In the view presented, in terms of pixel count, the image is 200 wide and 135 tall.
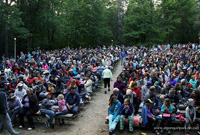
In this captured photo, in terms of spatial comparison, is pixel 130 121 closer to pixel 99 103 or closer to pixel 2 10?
pixel 99 103

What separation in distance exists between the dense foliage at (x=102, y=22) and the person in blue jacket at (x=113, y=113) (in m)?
22.2

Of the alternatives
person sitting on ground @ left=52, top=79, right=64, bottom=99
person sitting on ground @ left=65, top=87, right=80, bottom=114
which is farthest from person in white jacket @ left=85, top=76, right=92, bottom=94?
person sitting on ground @ left=65, top=87, right=80, bottom=114

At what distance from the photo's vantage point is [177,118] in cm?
728

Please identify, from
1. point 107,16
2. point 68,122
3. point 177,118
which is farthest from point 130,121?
point 107,16

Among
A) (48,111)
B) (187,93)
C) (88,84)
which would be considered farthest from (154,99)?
(88,84)

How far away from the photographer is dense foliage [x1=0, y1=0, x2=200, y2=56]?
28.5 metres

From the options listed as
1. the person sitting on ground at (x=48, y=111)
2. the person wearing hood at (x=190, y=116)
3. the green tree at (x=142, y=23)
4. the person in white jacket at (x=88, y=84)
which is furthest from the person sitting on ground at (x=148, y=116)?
the green tree at (x=142, y=23)

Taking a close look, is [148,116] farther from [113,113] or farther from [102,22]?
[102,22]

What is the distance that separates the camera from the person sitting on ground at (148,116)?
709 centimetres

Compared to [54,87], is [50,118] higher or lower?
lower

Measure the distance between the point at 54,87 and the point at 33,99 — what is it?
2702 mm

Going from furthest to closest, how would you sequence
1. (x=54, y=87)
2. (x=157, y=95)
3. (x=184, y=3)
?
(x=184, y=3)
(x=54, y=87)
(x=157, y=95)

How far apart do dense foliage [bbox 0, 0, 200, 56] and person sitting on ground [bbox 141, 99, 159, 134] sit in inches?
898

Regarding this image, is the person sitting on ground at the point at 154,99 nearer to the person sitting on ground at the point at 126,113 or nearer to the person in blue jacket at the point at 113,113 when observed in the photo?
the person sitting on ground at the point at 126,113
